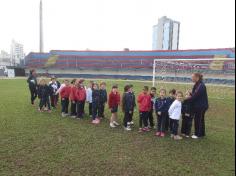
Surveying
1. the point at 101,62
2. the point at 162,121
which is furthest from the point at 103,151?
the point at 101,62

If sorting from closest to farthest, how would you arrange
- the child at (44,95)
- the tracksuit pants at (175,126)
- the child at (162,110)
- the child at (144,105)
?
the tracksuit pants at (175,126), the child at (162,110), the child at (144,105), the child at (44,95)

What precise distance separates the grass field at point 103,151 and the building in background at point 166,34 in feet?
183

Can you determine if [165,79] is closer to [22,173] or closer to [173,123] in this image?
[173,123]

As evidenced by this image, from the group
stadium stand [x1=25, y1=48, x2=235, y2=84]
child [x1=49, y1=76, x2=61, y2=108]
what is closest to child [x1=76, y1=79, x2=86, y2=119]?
child [x1=49, y1=76, x2=61, y2=108]

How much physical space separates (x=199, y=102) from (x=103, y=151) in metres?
3.14

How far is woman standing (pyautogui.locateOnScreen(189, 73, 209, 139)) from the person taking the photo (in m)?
7.56

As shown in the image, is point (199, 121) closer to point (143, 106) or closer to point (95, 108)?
point (143, 106)

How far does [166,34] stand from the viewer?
64.4 metres

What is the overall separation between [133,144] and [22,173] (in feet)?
9.83

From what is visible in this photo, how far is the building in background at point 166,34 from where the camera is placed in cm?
6319

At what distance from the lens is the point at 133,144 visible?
23.2ft

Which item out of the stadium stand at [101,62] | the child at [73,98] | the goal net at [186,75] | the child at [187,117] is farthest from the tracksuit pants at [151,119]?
the stadium stand at [101,62]

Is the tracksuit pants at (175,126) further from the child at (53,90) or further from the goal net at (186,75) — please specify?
the goal net at (186,75)

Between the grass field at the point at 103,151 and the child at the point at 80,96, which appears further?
the child at the point at 80,96
